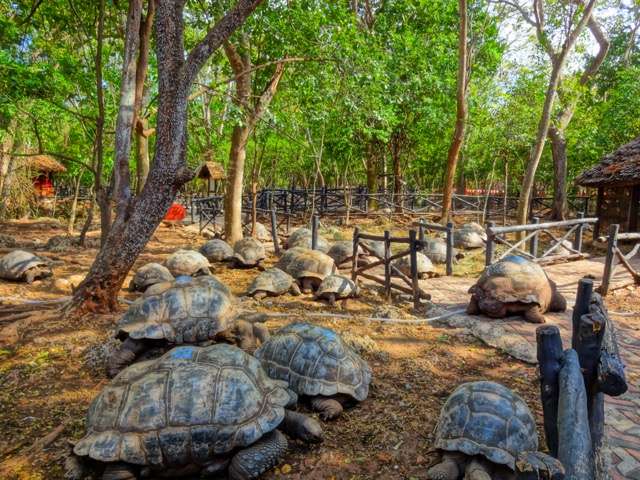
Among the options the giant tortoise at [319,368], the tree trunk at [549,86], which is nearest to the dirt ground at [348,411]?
the giant tortoise at [319,368]

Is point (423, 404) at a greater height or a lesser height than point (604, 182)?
lesser

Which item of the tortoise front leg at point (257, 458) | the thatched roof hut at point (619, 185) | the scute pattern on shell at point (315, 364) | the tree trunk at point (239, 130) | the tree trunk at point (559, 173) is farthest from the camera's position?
the tree trunk at point (559, 173)

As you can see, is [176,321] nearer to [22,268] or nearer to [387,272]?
[387,272]

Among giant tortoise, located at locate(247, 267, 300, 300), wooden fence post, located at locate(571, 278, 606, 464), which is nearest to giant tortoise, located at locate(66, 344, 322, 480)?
wooden fence post, located at locate(571, 278, 606, 464)

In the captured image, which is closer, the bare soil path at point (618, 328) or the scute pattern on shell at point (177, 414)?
the scute pattern on shell at point (177, 414)

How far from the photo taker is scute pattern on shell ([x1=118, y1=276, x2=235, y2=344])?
4.88 m

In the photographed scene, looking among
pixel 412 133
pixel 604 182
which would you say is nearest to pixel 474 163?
pixel 412 133

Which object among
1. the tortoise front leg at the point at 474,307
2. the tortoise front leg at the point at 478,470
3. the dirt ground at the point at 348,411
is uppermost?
the tortoise front leg at the point at 474,307

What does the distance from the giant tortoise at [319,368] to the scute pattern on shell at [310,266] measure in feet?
16.2

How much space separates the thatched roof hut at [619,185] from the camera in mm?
14781

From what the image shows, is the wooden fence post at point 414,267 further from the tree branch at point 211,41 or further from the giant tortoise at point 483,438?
the giant tortoise at point 483,438

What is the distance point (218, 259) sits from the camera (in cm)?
1199

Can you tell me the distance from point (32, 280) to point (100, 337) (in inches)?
193

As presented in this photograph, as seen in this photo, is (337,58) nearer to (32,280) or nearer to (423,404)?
(423,404)
